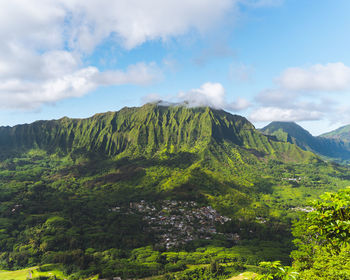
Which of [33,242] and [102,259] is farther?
[33,242]

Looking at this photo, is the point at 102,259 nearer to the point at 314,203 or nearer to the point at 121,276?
the point at 121,276

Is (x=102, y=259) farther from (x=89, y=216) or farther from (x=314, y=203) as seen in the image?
(x=314, y=203)

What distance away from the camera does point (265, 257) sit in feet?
416

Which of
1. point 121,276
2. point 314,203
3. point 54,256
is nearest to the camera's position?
point 314,203

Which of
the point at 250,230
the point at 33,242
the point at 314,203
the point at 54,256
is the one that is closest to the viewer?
the point at 314,203

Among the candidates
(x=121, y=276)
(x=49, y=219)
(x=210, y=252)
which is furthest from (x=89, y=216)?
(x=210, y=252)

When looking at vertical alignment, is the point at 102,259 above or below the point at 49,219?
below

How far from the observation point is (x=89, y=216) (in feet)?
638

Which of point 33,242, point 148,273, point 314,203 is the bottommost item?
point 148,273

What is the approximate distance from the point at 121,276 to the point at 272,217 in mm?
149131

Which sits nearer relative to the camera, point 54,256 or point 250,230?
point 54,256

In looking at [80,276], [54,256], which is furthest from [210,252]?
[54,256]

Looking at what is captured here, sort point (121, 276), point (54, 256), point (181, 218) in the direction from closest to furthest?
point (121, 276)
point (54, 256)
point (181, 218)

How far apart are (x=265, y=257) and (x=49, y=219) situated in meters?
180
